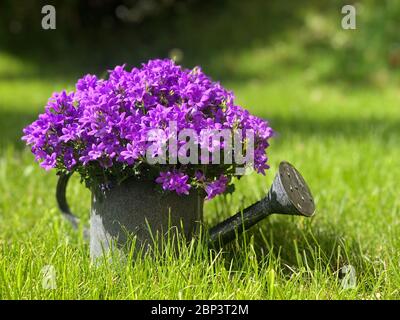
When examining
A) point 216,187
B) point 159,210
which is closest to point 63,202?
point 159,210

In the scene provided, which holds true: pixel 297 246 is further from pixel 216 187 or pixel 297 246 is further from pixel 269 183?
pixel 269 183

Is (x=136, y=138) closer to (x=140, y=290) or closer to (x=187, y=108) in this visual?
(x=187, y=108)

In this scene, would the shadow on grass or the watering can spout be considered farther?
the shadow on grass

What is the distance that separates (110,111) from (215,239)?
1.89ft

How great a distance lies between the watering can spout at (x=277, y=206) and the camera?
214cm

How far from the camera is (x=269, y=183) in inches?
140

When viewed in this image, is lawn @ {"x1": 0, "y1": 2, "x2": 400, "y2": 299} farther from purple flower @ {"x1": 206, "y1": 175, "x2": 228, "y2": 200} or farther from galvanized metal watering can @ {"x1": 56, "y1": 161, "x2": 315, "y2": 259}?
purple flower @ {"x1": 206, "y1": 175, "x2": 228, "y2": 200}

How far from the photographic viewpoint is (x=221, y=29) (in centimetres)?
850

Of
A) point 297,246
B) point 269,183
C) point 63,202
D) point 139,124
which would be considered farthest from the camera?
point 269,183

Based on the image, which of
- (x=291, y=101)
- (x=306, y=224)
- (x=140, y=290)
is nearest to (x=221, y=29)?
(x=291, y=101)

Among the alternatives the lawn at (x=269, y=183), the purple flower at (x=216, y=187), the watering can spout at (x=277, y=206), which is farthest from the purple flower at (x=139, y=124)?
the lawn at (x=269, y=183)

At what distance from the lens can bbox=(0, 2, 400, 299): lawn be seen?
213 cm

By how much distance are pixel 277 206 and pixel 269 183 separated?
55.0 inches

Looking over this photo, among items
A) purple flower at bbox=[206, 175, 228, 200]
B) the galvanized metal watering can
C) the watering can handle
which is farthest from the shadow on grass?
the watering can handle
